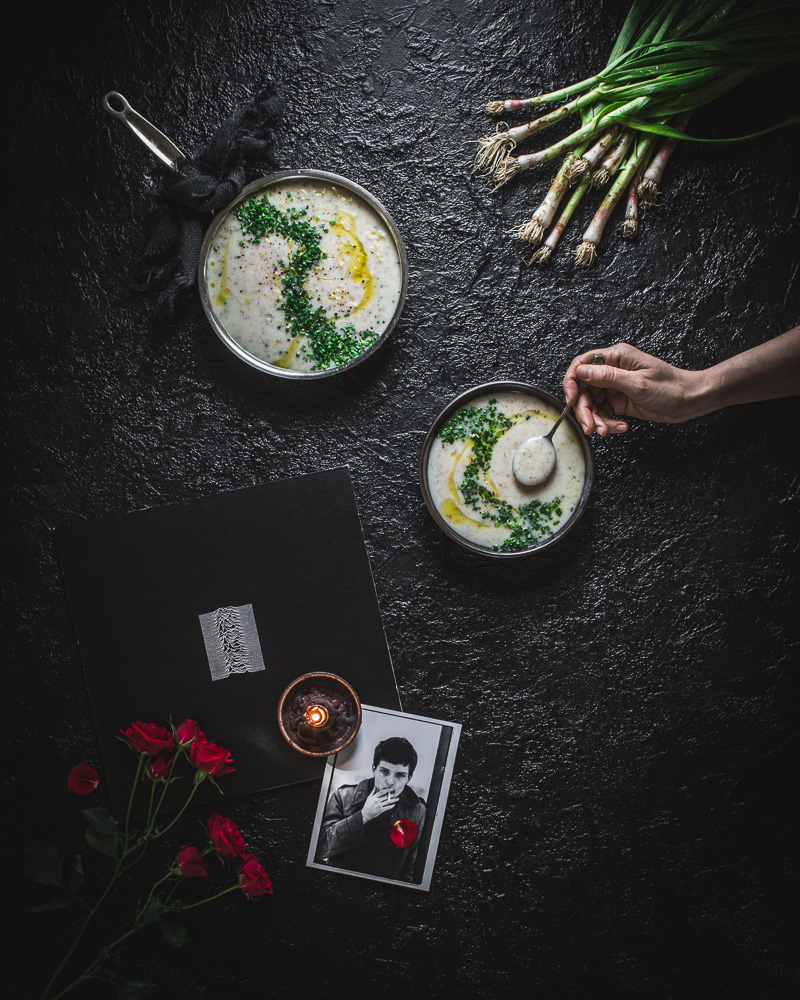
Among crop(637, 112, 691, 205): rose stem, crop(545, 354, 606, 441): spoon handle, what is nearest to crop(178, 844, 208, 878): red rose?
crop(545, 354, 606, 441): spoon handle

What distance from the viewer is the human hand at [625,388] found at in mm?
1582

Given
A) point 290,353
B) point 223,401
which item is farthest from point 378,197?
point 223,401

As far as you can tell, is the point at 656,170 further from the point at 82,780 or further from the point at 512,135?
the point at 82,780

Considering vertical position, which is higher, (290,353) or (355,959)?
(290,353)

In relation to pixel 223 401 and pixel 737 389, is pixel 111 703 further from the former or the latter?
pixel 737 389

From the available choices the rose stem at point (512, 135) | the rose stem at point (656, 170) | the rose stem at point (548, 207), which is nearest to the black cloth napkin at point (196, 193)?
the rose stem at point (512, 135)

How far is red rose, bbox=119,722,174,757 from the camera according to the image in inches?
64.1

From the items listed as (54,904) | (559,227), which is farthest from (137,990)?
(559,227)

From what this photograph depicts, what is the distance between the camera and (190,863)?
1.59 m

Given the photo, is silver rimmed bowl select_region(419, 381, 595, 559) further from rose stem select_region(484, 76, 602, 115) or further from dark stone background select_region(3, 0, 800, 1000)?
rose stem select_region(484, 76, 602, 115)

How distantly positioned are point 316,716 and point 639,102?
5.28ft

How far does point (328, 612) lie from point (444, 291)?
0.82 meters

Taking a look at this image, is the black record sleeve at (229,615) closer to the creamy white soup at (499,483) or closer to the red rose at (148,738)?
the red rose at (148,738)

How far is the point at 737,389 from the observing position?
165 cm
